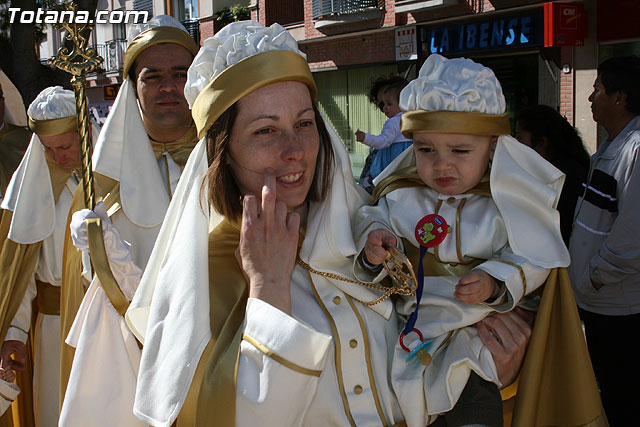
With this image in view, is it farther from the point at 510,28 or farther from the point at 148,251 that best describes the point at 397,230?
the point at 510,28

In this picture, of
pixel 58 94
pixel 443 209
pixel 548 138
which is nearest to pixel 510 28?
pixel 548 138

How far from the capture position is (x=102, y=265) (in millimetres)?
2625

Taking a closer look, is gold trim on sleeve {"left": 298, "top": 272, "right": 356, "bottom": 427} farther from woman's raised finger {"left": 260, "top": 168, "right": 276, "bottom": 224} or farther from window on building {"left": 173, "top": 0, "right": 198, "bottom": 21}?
window on building {"left": 173, "top": 0, "right": 198, "bottom": 21}

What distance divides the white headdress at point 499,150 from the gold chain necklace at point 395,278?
16.5 inches

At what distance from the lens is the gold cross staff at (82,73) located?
2635mm

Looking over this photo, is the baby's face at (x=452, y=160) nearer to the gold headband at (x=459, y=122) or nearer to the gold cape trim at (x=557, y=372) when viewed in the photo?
the gold headband at (x=459, y=122)

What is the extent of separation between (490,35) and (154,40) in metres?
10.4

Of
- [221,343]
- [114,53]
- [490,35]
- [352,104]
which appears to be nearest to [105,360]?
[221,343]

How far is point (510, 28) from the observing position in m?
11.9

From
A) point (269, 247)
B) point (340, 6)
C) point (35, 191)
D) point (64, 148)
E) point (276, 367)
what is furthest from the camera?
point (340, 6)

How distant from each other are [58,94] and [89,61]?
1.21 m

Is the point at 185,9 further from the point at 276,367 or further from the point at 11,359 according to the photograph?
the point at 276,367

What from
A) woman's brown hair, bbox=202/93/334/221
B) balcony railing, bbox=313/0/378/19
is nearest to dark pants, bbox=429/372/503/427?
woman's brown hair, bbox=202/93/334/221

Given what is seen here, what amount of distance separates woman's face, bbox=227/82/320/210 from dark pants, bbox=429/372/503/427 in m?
0.81
